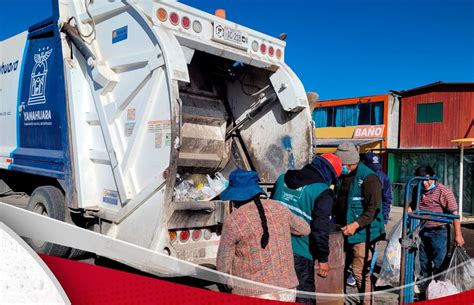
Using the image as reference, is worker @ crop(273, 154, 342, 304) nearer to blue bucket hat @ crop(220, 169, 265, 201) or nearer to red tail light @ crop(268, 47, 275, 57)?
blue bucket hat @ crop(220, 169, 265, 201)

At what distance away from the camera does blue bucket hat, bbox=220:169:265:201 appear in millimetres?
2227

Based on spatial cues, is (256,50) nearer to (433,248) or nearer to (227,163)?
(227,163)

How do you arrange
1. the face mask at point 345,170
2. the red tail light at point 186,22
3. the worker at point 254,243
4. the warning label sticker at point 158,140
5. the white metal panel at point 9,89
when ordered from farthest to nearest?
1. the white metal panel at point 9,89
2. the face mask at point 345,170
3. the red tail light at point 186,22
4. the warning label sticker at point 158,140
5. the worker at point 254,243

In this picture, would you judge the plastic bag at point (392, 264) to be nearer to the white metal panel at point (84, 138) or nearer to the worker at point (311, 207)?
the worker at point (311, 207)

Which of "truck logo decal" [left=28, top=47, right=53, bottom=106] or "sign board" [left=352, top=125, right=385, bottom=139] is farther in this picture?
"sign board" [left=352, top=125, right=385, bottom=139]

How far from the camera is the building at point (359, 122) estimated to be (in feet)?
51.9

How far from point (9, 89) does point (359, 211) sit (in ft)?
13.9

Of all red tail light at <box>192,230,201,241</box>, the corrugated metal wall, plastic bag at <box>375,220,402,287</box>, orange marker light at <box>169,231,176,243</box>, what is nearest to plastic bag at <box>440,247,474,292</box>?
plastic bag at <box>375,220,402,287</box>

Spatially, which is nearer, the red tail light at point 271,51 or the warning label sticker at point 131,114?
the warning label sticker at point 131,114

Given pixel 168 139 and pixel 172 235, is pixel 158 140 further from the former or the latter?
pixel 172 235

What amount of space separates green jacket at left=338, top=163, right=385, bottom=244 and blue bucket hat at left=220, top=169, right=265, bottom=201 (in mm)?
1762

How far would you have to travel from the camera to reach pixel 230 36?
3.97 meters

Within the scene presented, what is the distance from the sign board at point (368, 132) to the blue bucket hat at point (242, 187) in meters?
14.6

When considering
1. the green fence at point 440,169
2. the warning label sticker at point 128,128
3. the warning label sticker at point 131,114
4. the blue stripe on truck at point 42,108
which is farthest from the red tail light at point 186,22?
the green fence at point 440,169
